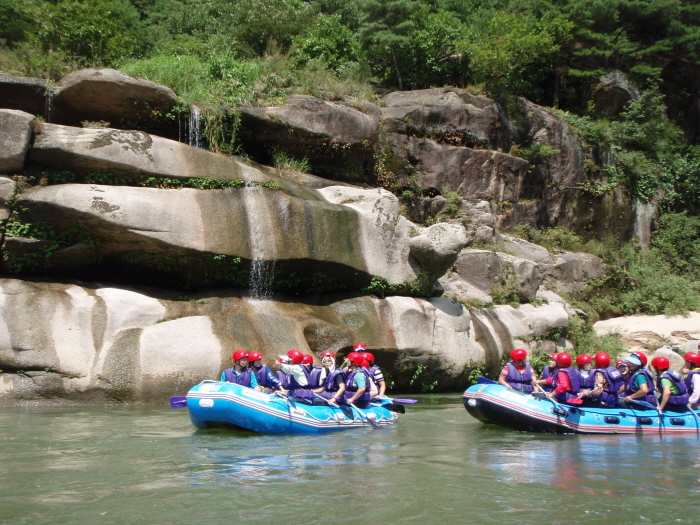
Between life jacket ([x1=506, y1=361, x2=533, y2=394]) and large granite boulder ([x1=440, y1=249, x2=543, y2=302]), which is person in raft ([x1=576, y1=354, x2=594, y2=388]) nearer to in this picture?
life jacket ([x1=506, y1=361, x2=533, y2=394])

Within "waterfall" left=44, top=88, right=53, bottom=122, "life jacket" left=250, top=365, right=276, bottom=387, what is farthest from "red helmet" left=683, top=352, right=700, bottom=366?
"waterfall" left=44, top=88, right=53, bottom=122

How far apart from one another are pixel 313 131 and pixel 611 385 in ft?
33.2

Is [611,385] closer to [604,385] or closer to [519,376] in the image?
[604,385]

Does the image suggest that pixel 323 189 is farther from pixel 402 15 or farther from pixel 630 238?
pixel 630 238

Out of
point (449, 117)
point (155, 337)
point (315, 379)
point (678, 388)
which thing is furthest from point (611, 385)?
point (449, 117)

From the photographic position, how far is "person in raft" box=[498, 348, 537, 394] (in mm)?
10344

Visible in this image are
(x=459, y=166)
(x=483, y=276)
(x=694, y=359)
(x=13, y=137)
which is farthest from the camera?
(x=459, y=166)

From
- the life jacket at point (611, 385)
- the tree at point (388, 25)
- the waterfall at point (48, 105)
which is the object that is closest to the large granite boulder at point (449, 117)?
the tree at point (388, 25)

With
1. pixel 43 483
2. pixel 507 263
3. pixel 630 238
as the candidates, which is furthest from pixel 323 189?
pixel 630 238

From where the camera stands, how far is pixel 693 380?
10.3 m

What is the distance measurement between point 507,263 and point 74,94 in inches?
467

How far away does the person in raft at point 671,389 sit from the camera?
397 inches

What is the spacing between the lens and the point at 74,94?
14320 mm

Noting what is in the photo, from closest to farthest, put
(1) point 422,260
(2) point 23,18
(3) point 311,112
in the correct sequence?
1. (1) point 422,260
2. (3) point 311,112
3. (2) point 23,18
